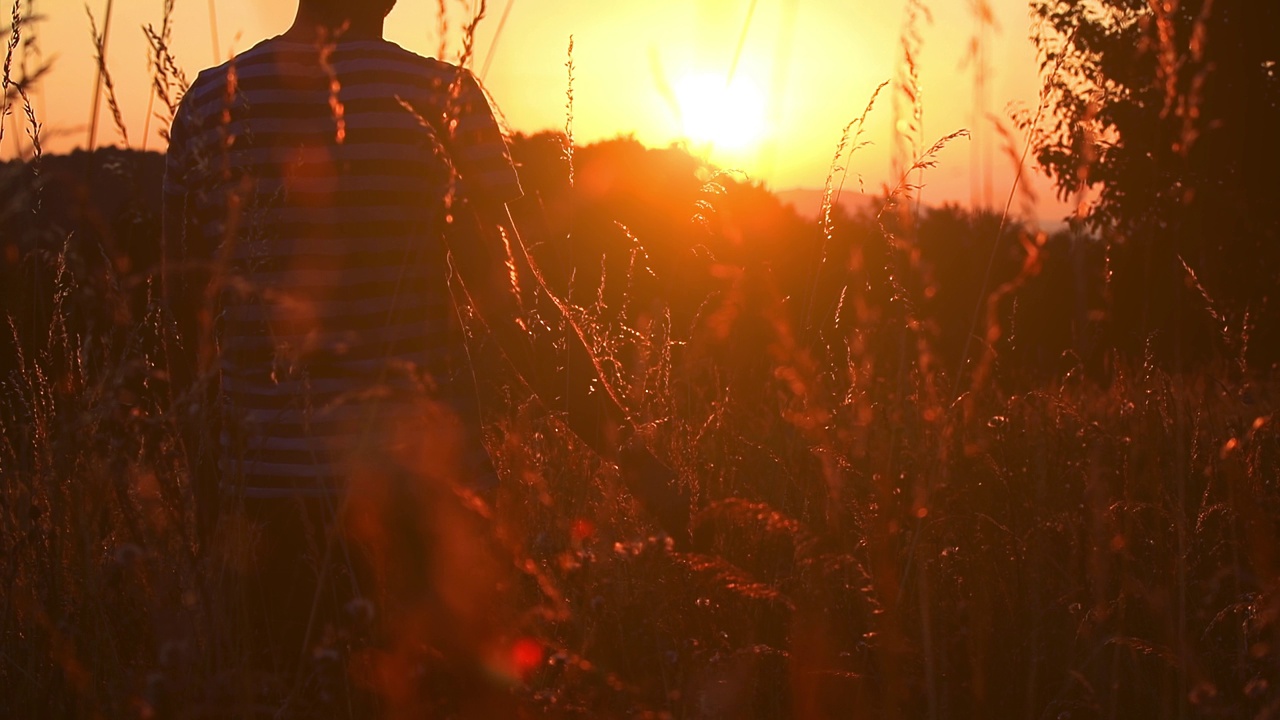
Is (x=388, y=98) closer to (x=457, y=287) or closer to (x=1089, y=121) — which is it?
(x=457, y=287)

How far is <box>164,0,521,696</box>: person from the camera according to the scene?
1.93 metres

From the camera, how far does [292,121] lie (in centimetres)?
202

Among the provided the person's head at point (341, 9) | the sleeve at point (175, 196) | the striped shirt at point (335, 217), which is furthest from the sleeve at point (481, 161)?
the sleeve at point (175, 196)

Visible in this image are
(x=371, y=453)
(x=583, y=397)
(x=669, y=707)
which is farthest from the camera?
(x=583, y=397)

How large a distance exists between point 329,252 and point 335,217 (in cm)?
7

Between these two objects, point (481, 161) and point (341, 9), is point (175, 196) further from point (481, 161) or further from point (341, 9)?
point (481, 161)

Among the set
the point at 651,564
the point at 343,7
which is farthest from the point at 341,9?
the point at 651,564

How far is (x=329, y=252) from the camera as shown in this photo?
1.98 metres

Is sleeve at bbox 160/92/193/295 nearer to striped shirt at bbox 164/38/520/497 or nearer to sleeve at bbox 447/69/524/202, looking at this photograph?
striped shirt at bbox 164/38/520/497

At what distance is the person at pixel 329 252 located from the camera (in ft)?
6.32

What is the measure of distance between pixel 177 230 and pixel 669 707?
1331 mm

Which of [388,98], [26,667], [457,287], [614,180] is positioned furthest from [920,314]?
[614,180]

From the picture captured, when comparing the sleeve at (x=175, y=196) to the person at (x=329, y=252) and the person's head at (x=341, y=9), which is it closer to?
the person at (x=329, y=252)

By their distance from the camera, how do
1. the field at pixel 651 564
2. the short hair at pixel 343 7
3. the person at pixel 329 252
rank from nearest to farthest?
the field at pixel 651 564 → the person at pixel 329 252 → the short hair at pixel 343 7
